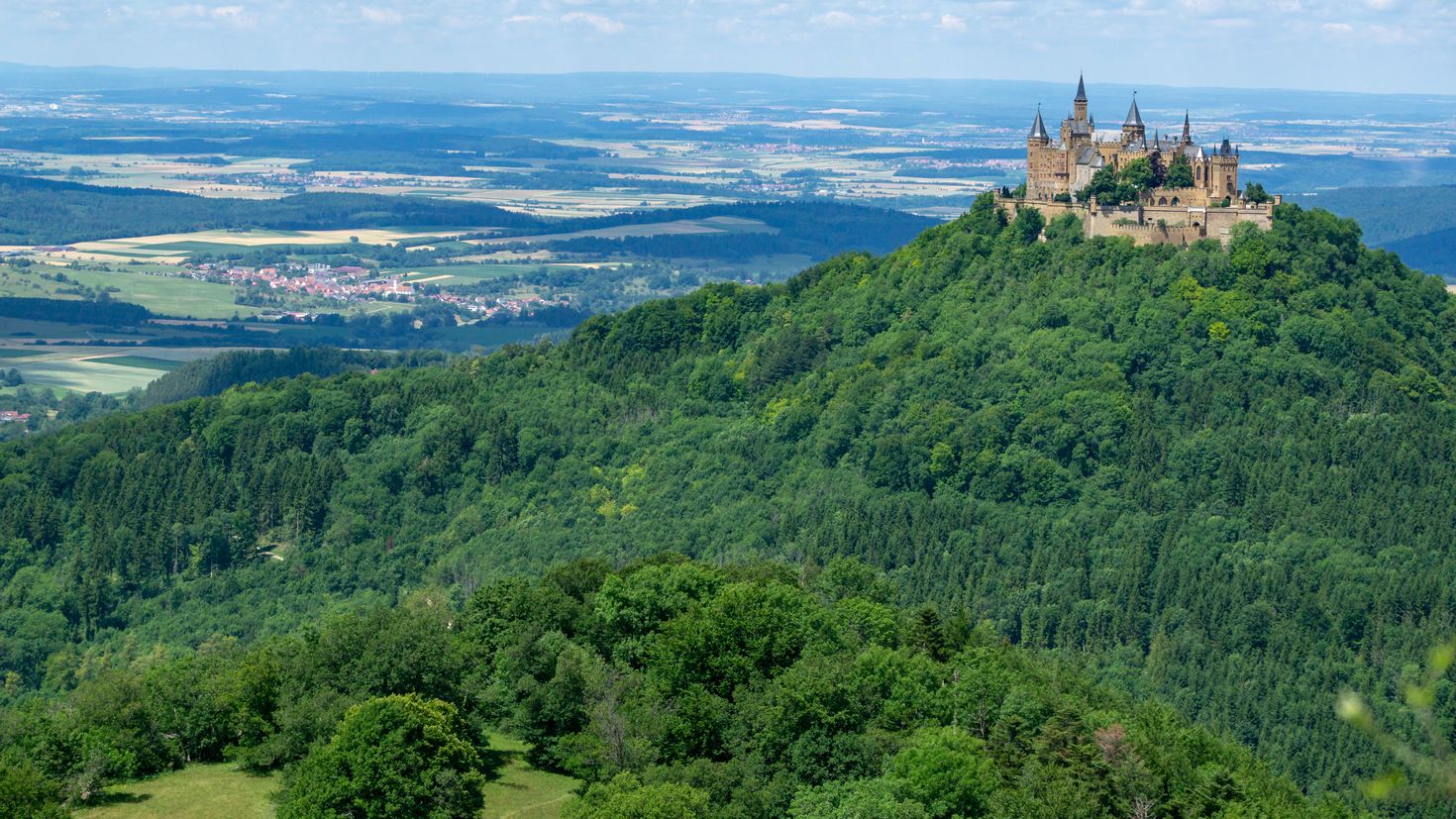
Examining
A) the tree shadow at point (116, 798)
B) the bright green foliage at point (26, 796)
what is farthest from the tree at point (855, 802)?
the bright green foliage at point (26, 796)

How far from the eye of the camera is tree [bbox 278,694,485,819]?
2213 inches

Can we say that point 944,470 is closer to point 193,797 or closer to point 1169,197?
point 1169,197

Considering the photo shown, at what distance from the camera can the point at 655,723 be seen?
211 ft

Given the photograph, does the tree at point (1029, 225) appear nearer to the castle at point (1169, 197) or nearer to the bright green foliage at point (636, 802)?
the castle at point (1169, 197)

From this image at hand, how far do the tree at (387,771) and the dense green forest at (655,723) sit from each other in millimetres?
78

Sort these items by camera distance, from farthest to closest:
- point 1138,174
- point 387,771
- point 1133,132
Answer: point 1133,132 < point 1138,174 < point 387,771

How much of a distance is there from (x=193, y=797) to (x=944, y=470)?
75526mm

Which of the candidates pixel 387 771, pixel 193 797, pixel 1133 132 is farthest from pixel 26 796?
pixel 1133 132

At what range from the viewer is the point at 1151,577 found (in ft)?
373

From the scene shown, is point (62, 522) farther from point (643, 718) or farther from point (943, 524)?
point (643, 718)

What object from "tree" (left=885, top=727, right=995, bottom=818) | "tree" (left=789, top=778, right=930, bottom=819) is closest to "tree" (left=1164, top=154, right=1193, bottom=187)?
"tree" (left=885, top=727, right=995, bottom=818)

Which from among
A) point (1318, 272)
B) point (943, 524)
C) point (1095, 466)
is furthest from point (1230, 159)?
point (943, 524)

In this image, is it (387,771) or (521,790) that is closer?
(387,771)

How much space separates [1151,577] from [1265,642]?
940 cm
